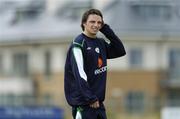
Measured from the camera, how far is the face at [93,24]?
Answer: 8898 mm

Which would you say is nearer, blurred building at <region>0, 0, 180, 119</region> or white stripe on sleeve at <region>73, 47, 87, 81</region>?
white stripe on sleeve at <region>73, 47, 87, 81</region>

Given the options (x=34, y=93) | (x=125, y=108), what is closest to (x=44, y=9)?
(x=34, y=93)

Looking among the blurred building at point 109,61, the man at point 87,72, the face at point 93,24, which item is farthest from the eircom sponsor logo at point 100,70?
the blurred building at point 109,61

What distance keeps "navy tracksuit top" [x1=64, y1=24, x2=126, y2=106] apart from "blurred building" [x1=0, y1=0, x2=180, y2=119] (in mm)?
42776

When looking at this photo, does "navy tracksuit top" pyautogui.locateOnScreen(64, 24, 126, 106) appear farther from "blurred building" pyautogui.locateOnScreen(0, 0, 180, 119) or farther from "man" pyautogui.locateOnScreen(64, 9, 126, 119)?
"blurred building" pyautogui.locateOnScreen(0, 0, 180, 119)

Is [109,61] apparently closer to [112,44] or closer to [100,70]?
[112,44]

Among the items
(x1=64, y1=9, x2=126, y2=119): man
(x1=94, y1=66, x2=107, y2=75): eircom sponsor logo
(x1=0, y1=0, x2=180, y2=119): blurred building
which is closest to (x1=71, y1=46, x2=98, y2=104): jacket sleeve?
(x1=64, y1=9, x2=126, y2=119): man

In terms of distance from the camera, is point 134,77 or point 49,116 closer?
point 49,116

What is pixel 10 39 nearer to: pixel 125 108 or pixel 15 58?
pixel 15 58

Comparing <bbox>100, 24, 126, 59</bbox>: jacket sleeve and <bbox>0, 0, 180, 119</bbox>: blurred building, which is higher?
<bbox>100, 24, 126, 59</bbox>: jacket sleeve

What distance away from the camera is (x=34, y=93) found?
61375 millimetres

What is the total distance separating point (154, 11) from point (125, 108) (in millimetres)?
10993

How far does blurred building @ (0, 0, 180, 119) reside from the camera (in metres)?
57.2

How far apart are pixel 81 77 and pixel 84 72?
0.33 feet
